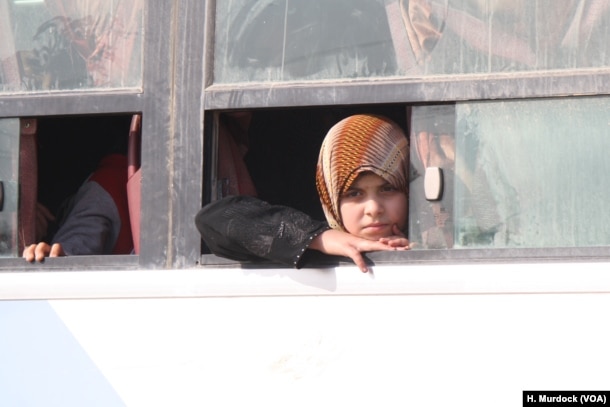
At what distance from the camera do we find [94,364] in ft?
14.2

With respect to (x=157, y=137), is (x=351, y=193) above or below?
below

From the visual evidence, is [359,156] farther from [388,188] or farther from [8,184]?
[8,184]

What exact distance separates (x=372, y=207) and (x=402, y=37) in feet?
1.49

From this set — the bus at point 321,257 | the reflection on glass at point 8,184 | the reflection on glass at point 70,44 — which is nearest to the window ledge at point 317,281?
the bus at point 321,257

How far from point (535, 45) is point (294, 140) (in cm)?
128

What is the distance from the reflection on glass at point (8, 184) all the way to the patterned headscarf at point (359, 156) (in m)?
0.87

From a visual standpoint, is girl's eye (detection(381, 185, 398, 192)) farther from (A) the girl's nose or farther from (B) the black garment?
(B) the black garment

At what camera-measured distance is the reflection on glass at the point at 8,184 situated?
14.9 feet

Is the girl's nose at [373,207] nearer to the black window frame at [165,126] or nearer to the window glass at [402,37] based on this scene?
the window glass at [402,37]

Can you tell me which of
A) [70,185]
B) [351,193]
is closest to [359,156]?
[351,193]

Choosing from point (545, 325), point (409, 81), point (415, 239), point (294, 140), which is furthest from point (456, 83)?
point (294, 140)

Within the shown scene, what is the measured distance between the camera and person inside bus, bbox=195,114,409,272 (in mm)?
4164

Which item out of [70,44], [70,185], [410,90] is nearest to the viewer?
[410,90]

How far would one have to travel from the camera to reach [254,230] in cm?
420
